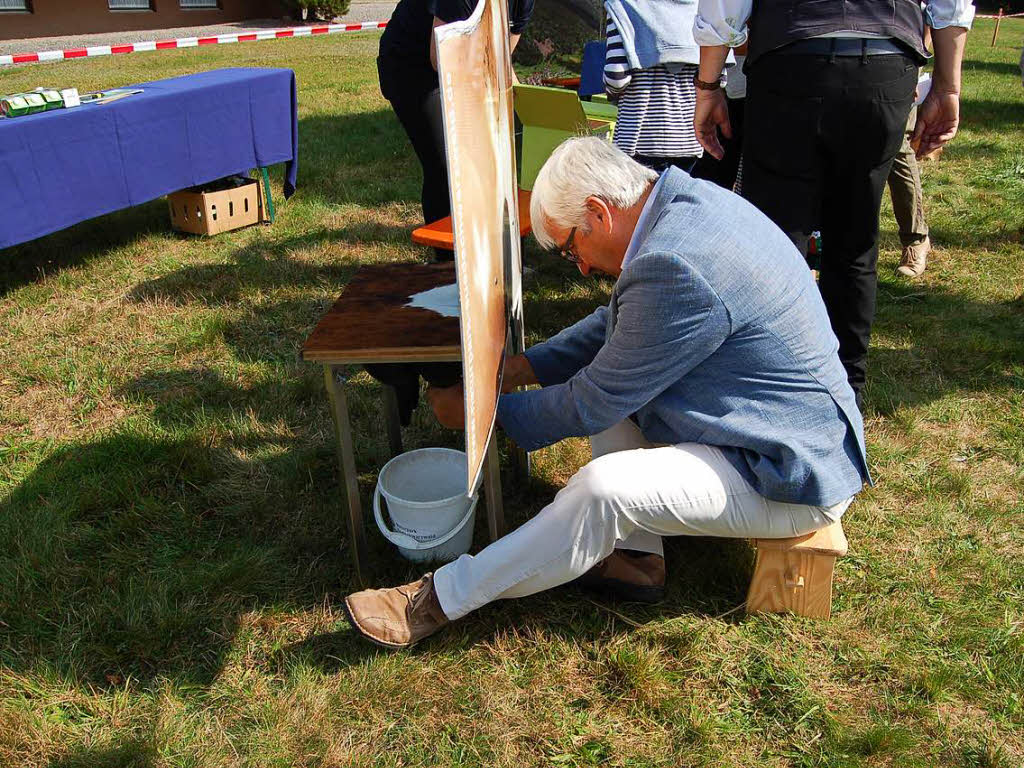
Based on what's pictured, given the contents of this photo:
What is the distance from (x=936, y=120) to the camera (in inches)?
109

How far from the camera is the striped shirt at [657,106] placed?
3559 mm

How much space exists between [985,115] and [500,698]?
9741 mm

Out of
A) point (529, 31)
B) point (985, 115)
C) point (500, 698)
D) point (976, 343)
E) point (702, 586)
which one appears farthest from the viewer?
point (529, 31)

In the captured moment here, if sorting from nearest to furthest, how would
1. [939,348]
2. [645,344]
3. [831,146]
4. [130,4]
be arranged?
[645,344]
[831,146]
[939,348]
[130,4]

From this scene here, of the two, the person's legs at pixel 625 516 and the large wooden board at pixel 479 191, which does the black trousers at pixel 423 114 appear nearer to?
the large wooden board at pixel 479 191

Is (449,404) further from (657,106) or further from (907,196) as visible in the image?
(907,196)

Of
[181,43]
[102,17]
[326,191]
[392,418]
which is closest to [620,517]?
[392,418]

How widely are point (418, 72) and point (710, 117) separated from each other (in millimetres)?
1405

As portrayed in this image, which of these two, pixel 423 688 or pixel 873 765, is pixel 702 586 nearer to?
pixel 873 765

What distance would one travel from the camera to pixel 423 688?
6.89ft

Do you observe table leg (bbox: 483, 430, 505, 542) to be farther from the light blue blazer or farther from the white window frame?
the white window frame

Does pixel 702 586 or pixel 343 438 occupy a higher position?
pixel 343 438

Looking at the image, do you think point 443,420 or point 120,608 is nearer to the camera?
point 443,420

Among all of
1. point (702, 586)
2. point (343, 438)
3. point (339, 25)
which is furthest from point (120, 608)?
point (339, 25)
